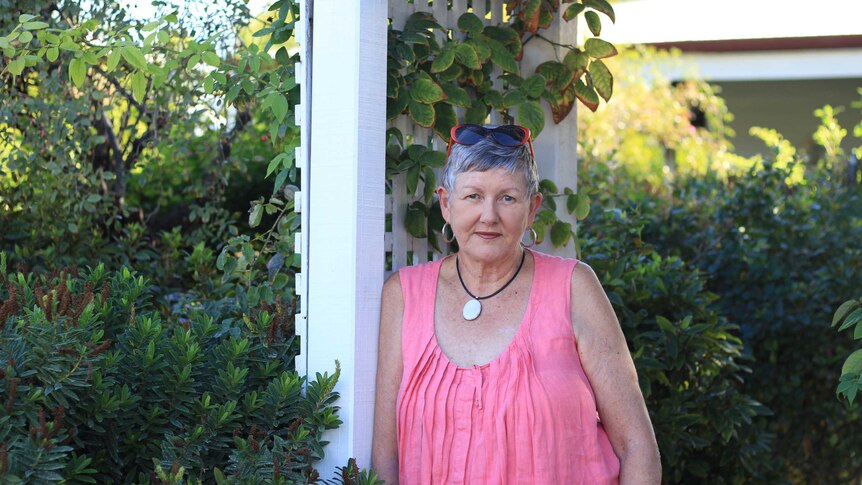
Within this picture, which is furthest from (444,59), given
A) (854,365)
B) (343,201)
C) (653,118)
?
(653,118)

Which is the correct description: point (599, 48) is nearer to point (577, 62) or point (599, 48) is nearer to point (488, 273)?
point (577, 62)

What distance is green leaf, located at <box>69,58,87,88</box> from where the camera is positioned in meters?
2.91

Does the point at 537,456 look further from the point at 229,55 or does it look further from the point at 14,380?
the point at 229,55

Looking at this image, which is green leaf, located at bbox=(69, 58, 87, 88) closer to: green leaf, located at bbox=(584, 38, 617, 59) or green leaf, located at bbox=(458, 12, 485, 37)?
green leaf, located at bbox=(458, 12, 485, 37)

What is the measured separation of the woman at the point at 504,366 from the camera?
252 cm

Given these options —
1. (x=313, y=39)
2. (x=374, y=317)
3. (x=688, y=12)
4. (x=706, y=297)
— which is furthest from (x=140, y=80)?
(x=688, y=12)

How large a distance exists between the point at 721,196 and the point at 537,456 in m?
3.41

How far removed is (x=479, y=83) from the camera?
3211 mm

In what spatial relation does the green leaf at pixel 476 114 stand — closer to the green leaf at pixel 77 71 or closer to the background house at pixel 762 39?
the green leaf at pixel 77 71

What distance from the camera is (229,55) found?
420 cm

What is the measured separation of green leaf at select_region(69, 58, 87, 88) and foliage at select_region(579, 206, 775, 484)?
2045 millimetres

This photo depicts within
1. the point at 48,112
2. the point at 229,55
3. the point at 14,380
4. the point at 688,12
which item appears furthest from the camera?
the point at 688,12

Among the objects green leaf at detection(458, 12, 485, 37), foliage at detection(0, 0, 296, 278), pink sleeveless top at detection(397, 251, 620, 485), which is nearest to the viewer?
pink sleeveless top at detection(397, 251, 620, 485)

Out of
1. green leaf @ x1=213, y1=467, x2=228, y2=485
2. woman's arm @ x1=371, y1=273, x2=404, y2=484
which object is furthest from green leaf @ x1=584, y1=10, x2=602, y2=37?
green leaf @ x1=213, y1=467, x2=228, y2=485
